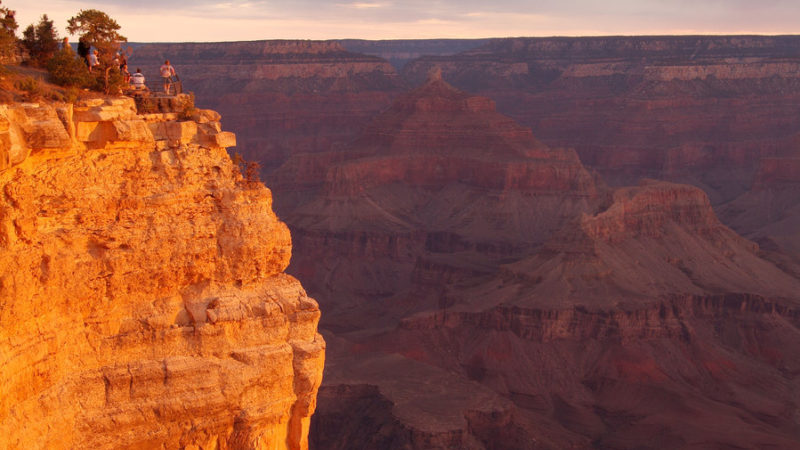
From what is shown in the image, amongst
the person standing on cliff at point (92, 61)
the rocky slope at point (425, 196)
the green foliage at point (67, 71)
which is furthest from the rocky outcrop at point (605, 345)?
the green foliage at point (67, 71)

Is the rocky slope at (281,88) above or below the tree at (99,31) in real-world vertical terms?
below

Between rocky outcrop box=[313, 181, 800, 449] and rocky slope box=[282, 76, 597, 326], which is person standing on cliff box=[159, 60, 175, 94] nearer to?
rocky outcrop box=[313, 181, 800, 449]

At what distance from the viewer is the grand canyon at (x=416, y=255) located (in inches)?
717

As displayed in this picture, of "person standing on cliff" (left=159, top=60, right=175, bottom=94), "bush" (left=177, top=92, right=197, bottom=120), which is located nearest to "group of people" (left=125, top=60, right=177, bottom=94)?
"person standing on cliff" (left=159, top=60, right=175, bottom=94)

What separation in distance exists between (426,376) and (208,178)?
32.7 m

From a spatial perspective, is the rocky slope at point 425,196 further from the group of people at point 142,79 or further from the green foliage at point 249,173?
the green foliage at point 249,173

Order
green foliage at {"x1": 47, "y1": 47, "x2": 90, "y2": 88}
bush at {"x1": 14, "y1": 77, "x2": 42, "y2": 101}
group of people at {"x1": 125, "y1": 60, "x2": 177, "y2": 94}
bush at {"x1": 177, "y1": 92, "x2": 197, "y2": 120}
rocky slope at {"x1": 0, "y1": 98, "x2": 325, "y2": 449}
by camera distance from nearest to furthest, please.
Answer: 1. rocky slope at {"x1": 0, "y1": 98, "x2": 325, "y2": 449}
2. bush at {"x1": 14, "y1": 77, "x2": 42, "y2": 101}
3. green foliage at {"x1": 47, "y1": 47, "x2": 90, "y2": 88}
4. bush at {"x1": 177, "y1": 92, "x2": 197, "y2": 120}
5. group of people at {"x1": 125, "y1": 60, "x2": 177, "y2": 94}

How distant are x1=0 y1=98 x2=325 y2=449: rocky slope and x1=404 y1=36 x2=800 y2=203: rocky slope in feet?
366

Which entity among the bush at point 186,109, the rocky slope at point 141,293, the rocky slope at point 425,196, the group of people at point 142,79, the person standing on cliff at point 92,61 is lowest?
the rocky slope at point 425,196

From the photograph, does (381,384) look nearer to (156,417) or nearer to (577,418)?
(577,418)

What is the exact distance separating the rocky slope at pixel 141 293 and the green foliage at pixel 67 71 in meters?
1.45

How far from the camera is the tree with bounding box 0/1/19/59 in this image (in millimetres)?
20750

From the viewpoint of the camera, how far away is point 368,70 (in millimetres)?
148375

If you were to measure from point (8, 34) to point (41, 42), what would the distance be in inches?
40.1
